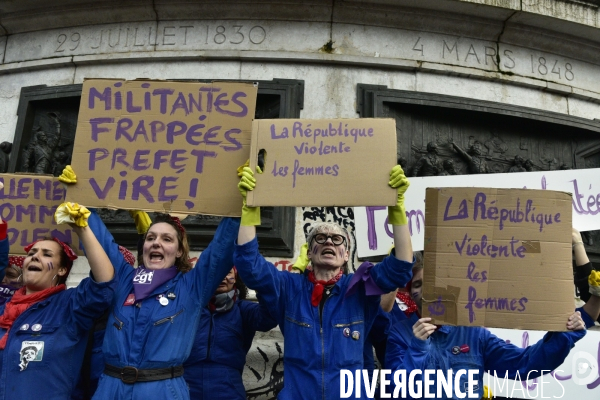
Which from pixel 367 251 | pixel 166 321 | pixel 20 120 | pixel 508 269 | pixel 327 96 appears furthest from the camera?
pixel 20 120

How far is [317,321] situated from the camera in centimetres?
344

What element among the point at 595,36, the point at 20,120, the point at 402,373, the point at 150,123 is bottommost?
the point at 402,373

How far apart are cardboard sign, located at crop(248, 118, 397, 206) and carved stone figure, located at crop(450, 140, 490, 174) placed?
311 centimetres

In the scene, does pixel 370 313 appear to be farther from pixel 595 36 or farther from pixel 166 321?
pixel 595 36

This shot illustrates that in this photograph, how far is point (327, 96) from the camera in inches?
246

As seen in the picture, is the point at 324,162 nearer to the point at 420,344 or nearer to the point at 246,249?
the point at 246,249

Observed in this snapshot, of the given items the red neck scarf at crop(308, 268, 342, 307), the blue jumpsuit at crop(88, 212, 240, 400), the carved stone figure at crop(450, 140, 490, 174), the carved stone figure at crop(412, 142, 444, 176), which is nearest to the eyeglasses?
the red neck scarf at crop(308, 268, 342, 307)

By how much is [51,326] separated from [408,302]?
2.37 metres

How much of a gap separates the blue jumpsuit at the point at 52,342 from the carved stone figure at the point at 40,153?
3262 mm

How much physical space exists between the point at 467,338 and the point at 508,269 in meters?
0.53

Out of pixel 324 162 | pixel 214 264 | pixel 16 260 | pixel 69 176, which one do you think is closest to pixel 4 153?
pixel 16 260

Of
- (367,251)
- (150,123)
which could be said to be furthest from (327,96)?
(150,123)

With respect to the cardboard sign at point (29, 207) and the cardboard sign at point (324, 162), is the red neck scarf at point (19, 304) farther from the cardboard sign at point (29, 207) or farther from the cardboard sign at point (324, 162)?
the cardboard sign at point (324, 162)

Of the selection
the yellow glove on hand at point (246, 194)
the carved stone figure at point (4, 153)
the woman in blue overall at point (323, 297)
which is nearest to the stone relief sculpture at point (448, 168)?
the woman in blue overall at point (323, 297)
